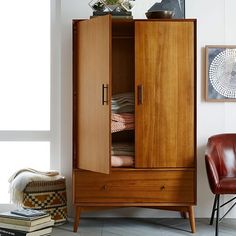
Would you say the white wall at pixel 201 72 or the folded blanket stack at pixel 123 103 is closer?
the folded blanket stack at pixel 123 103

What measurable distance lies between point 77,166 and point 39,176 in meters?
0.35

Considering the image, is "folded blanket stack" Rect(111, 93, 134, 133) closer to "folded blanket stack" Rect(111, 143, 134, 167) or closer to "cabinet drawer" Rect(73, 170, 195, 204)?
"folded blanket stack" Rect(111, 143, 134, 167)

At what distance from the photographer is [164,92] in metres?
3.96

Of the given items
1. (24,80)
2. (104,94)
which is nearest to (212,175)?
(104,94)

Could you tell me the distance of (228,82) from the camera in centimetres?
451

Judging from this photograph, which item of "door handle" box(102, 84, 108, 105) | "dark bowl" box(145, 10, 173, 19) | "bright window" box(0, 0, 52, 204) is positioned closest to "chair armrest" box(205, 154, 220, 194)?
"door handle" box(102, 84, 108, 105)

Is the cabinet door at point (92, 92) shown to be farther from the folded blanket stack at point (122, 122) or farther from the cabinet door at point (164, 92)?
the cabinet door at point (164, 92)

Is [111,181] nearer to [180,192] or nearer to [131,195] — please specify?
[131,195]

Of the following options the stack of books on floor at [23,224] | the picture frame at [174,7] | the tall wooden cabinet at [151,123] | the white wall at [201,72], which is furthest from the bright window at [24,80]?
the stack of books on floor at [23,224]

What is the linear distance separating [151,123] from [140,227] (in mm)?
902

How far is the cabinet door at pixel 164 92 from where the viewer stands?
3.94m

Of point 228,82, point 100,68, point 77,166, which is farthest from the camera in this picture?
point 228,82

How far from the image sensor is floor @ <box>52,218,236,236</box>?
13.2ft

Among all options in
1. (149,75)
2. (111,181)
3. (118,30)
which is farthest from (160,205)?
(118,30)
